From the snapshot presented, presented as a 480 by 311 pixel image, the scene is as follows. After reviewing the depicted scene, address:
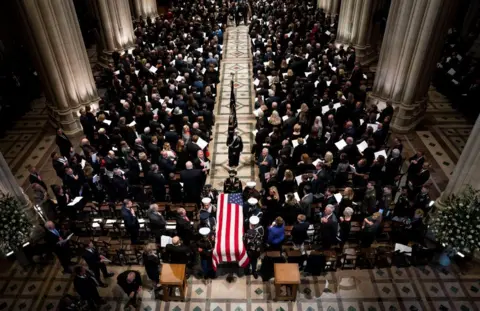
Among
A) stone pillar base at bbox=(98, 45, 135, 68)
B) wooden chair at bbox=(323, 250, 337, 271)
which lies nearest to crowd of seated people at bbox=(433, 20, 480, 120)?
wooden chair at bbox=(323, 250, 337, 271)

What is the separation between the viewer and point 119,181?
8289 mm

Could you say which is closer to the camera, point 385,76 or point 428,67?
point 428,67

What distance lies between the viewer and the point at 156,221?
7570mm

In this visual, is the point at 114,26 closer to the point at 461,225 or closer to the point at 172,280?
the point at 172,280

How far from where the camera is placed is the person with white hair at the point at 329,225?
7.14 m

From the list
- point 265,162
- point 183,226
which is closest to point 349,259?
point 265,162

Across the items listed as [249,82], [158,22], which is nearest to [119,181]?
[249,82]

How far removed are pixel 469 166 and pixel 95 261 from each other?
753 centimetres

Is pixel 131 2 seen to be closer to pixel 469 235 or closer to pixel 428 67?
pixel 428 67

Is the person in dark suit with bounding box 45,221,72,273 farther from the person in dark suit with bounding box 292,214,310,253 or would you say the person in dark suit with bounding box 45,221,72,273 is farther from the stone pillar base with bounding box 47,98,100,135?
the stone pillar base with bounding box 47,98,100,135

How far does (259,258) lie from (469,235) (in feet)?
13.2

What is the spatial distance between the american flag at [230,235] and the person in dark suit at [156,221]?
3.90 ft

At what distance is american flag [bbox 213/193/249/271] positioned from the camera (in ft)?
23.5

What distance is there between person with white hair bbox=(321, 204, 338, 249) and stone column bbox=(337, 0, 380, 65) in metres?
12.1
